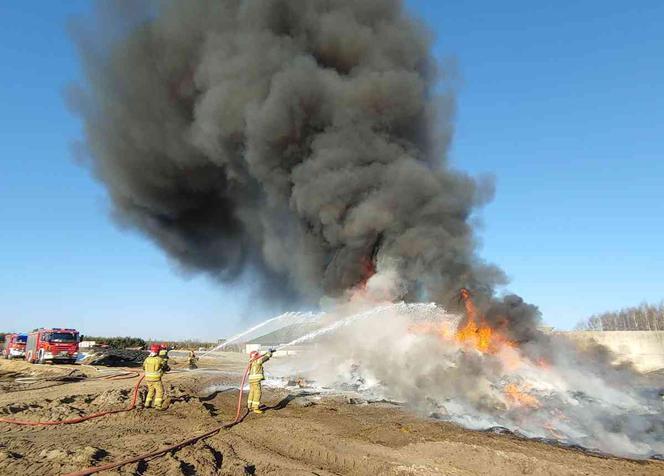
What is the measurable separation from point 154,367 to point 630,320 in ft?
273

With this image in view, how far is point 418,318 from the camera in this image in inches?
564

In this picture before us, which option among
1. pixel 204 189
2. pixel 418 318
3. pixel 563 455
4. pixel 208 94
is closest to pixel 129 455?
pixel 563 455

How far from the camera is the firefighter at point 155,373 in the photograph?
1034cm

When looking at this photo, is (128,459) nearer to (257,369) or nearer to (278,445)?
(278,445)

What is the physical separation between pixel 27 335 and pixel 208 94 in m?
21.8

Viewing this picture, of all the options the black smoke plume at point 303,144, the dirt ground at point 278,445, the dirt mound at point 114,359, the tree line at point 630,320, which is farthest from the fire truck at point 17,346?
the tree line at point 630,320

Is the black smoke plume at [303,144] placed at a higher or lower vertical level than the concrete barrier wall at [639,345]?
higher

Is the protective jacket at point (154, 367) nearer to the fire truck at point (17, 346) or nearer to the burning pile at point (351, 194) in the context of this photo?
the burning pile at point (351, 194)

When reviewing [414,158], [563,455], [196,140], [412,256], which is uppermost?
[196,140]

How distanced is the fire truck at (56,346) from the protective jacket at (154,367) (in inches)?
748

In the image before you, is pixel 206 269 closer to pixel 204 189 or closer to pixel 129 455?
pixel 204 189

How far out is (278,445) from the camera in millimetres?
7977

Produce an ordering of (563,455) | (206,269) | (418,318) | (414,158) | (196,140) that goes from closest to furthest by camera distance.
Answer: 1. (563,455)
2. (418,318)
3. (414,158)
4. (196,140)
5. (206,269)

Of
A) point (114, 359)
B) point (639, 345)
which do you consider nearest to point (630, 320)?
point (639, 345)
